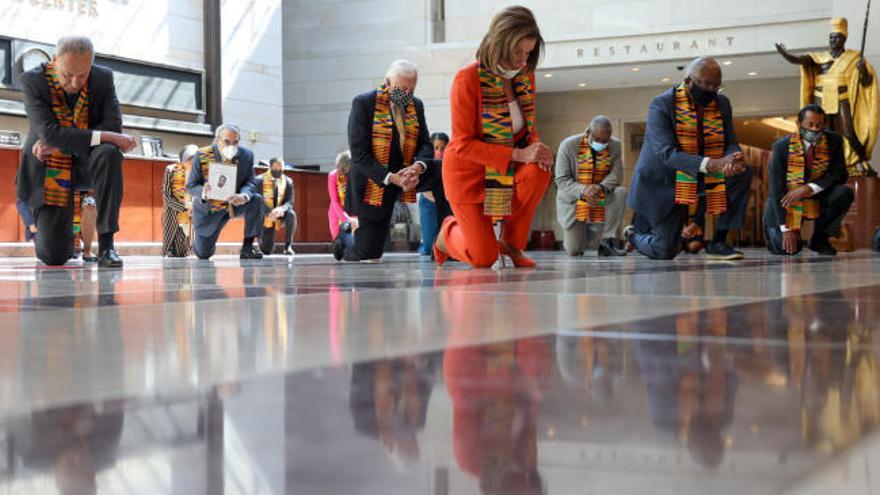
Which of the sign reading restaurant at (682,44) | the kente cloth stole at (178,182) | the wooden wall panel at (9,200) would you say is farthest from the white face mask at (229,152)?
the sign reading restaurant at (682,44)

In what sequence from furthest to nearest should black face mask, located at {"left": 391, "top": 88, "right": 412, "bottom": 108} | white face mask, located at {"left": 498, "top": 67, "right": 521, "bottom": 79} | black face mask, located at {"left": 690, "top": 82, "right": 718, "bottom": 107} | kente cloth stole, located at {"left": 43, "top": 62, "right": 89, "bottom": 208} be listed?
black face mask, located at {"left": 391, "top": 88, "right": 412, "bottom": 108} → black face mask, located at {"left": 690, "top": 82, "right": 718, "bottom": 107} → kente cloth stole, located at {"left": 43, "top": 62, "right": 89, "bottom": 208} → white face mask, located at {"left": 498, "top": 67, "right": 521, "bottom": 79}

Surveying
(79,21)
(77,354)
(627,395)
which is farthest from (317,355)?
(79,21)

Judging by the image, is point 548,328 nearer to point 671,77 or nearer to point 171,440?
point 171,440

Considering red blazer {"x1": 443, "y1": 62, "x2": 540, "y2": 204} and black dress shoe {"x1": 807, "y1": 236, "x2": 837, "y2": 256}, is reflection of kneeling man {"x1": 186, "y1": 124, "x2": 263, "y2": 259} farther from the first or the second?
black dress shoe {"x1": 807, "y1": 236, "x2": 837, "y2": 256}

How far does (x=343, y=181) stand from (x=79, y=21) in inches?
308

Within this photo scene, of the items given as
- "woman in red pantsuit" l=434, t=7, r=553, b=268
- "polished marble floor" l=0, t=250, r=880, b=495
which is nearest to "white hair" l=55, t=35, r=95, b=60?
"woman in red pantsuit" l=434, t=7, r=553, b=268

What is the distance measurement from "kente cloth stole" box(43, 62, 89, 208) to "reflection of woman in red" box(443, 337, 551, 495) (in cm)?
472

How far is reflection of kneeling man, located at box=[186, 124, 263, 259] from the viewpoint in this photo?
8.61 meters

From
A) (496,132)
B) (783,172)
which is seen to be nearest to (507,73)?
(496,132)

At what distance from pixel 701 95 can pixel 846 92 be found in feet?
26.0

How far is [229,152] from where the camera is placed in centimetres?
884

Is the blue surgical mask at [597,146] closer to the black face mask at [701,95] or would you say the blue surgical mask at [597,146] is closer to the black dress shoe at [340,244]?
the black dress shoe at [340,244]

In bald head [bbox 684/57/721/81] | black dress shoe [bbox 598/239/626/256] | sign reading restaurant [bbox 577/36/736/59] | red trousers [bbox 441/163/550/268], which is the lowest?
black dress shoe [bbox 598/239/626/256]

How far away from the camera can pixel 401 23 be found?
1934 cm
